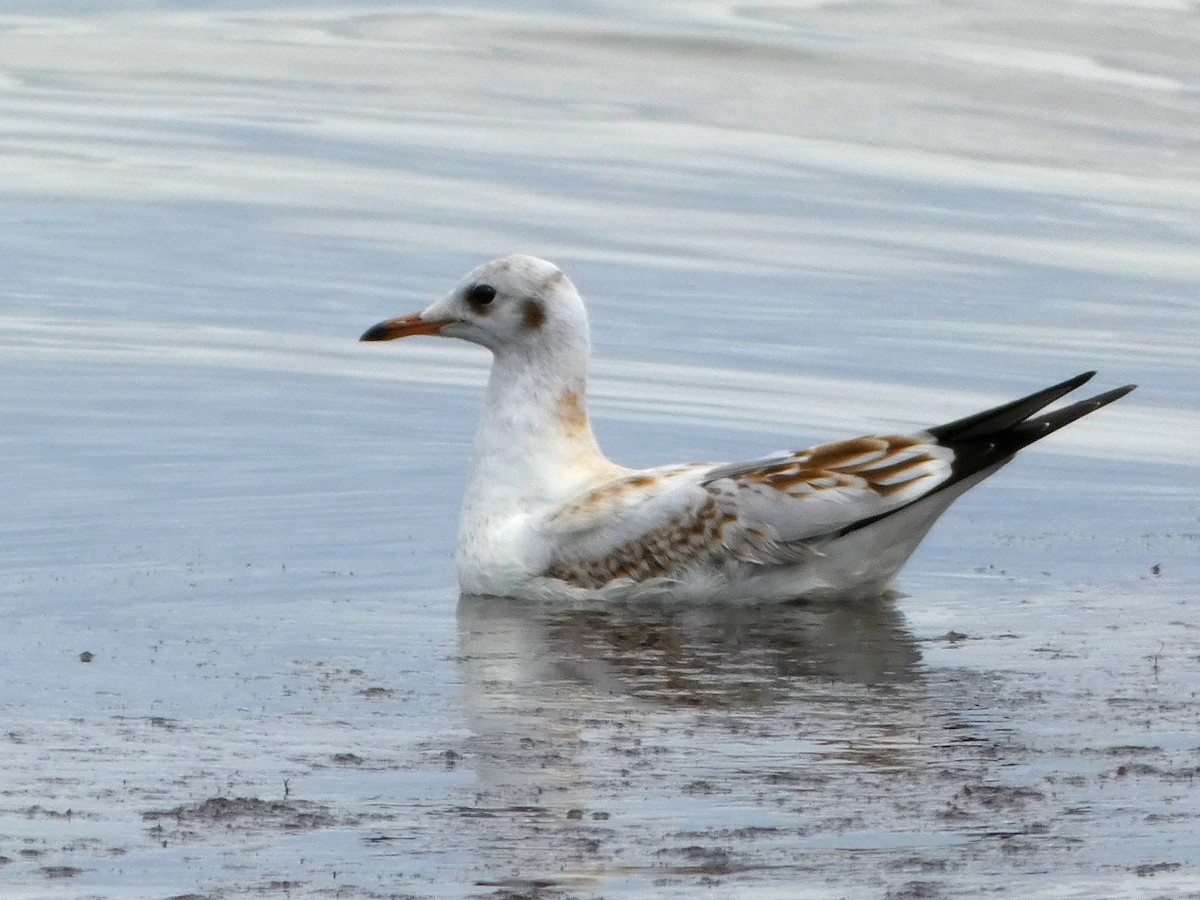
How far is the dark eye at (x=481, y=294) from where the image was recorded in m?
11.8

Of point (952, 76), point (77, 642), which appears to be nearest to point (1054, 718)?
point (77, 642)

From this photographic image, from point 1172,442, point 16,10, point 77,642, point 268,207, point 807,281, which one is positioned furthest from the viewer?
point 16,10

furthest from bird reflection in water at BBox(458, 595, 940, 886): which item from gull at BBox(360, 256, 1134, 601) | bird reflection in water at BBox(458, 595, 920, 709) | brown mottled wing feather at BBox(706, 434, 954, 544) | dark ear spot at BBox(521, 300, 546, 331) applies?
dark ear spot at BBox(521, 300, 546, 331)

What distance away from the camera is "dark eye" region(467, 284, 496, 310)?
11797 mm

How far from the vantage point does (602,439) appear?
570 inches

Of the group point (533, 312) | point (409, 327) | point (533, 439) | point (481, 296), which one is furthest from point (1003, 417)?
point (409, 327)

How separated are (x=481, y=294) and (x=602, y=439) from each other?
2.80 m

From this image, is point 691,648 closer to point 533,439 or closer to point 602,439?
point 533,439

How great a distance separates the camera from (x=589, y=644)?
995 cm

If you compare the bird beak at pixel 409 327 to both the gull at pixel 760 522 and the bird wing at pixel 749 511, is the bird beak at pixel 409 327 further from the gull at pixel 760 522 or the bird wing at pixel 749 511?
the bird wing at pixel 749 511

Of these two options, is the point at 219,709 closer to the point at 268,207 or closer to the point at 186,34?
the point at 268,207

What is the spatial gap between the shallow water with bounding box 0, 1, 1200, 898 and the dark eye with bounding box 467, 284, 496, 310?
3.59 ft

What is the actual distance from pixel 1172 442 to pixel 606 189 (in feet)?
27.5

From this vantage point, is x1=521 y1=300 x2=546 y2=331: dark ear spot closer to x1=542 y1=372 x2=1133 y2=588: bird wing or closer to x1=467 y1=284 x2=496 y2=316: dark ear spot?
x1=467 y1=284 x2=496 y2=316: dark ear spot
